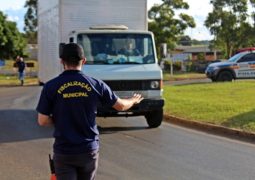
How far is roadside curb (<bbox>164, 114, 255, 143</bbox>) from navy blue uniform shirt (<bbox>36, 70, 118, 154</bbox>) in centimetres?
739

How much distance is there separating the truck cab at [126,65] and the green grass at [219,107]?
1668mm

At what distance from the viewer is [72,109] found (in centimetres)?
450

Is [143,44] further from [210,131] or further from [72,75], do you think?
[72,75]

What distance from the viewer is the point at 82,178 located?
459cm

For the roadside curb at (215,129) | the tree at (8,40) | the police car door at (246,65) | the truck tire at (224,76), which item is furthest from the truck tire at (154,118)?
the tree at (8,40)

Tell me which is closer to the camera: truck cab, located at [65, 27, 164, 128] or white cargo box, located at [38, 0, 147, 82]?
truck cab, located at [65, 27, 164, 128]

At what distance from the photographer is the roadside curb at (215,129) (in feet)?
38.3

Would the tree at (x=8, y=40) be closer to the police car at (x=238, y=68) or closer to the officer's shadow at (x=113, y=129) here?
the police car at (x=238, y=68)

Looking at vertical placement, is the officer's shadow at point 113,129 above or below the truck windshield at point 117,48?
below

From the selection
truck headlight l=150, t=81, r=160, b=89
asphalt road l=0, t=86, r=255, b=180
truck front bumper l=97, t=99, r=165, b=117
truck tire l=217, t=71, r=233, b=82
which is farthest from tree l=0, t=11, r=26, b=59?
truck headlight l=150, t=81, r=160, b=89

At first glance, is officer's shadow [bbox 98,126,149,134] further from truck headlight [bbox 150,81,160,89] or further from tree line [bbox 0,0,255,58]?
tree line [bbox 0,0,255,58]

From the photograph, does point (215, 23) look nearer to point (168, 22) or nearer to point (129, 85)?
point (168, 22)

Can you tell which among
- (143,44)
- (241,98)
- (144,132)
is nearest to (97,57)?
(143,44)

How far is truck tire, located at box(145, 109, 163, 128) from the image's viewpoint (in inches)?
→ 518
